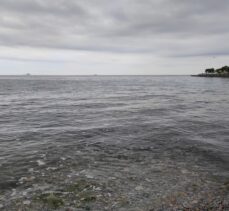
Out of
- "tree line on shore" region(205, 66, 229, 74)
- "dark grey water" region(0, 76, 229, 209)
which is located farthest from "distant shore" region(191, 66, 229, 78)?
"dark grey water" region(0, 76, 229, 209)

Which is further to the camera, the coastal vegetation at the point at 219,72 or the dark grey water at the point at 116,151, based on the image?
the coastal vegetation at the point at 219,72

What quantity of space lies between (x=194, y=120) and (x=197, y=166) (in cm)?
1068

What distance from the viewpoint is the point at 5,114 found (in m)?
22.7

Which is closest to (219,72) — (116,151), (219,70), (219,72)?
(219,72)

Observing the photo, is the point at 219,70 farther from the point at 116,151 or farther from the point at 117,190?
the point at 117,190

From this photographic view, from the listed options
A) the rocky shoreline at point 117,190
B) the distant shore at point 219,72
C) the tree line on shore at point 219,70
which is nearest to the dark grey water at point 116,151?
the rocky shoreline at point 117,190

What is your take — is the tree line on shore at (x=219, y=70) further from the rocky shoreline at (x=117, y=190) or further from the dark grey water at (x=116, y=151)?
the rocky shoreline at (x=117, y=190)

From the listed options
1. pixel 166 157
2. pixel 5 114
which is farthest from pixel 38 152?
pixel 5 114

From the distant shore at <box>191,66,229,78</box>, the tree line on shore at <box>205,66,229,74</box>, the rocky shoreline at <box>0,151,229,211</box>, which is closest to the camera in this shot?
the rocky shoreline at <box>0,151,229,211</box>

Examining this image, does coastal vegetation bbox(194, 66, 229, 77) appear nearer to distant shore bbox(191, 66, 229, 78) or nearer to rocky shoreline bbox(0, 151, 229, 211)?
distant shore bbox(191, 66, 229, 78)

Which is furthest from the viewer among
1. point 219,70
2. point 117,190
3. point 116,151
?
point 219,70

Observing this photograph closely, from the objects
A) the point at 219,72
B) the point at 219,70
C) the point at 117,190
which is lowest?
the point at 117,190

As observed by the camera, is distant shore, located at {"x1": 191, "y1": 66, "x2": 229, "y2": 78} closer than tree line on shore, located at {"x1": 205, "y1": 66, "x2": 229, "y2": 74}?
Yes

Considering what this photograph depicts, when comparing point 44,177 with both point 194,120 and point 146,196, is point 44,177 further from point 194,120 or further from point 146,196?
point 194,120
